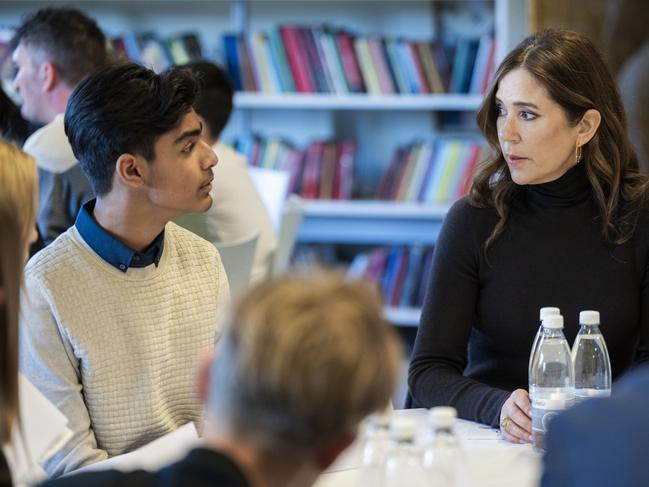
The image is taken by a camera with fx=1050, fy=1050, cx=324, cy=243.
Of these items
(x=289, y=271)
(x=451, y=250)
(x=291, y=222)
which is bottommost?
(x=291, y=222)

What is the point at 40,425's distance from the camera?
162 centimetres

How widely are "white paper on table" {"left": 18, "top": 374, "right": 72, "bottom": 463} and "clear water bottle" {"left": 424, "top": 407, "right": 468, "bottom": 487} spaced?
58 centimetres

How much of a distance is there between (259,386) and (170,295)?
107 cm

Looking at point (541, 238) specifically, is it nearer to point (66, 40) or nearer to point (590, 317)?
point (590, 317)

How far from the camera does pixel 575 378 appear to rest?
2.06 metres

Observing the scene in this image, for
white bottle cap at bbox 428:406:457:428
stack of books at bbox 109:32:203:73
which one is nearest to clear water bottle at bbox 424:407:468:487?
white bottle cap at bbox 428:406:457:428

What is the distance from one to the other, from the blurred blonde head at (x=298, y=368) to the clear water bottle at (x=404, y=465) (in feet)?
1.04

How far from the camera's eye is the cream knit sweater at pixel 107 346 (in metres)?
1.90

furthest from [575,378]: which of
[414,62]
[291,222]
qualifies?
[414,62]

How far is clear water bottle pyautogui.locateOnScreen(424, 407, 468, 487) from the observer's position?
1412 millimetres

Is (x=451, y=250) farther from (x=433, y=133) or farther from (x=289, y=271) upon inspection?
(x=433, y=133)

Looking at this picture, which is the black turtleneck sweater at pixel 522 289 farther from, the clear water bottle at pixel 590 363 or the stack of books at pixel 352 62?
the stack of books at pixel 352 62

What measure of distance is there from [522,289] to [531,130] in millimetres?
346

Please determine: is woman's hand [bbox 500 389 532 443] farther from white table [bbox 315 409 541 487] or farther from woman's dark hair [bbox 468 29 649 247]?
woman's dark hair [bbox 468 29 649 247]
